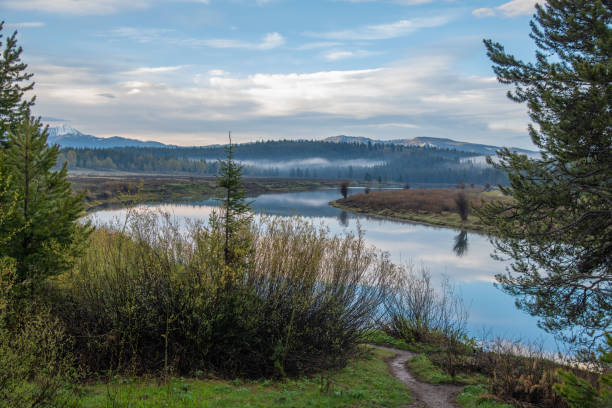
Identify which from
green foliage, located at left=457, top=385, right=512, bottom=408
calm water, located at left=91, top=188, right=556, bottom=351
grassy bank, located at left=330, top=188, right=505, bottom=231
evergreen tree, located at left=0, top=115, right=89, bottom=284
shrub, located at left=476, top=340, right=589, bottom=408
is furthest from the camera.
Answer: grassy bank, located at left=330, top=188, right=505, bottom=231

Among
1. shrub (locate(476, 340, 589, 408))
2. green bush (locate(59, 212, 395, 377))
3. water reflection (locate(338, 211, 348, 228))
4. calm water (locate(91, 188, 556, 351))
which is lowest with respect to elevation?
calm water (locate(91, 188, 556, 351))

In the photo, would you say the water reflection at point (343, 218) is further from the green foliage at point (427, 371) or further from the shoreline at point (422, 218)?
the green foliage at point (427, 371)

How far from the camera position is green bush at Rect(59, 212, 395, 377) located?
991 centimetres

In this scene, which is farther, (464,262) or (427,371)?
(464,262)

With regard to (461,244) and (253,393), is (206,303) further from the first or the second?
(461,244)

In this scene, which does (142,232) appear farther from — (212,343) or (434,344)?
(434,344)

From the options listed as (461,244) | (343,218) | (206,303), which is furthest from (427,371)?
(343,218)

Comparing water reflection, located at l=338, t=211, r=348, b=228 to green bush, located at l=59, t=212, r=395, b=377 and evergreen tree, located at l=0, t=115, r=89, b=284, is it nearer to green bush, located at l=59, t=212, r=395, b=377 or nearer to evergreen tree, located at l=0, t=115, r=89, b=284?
green bush, located at l=59, t=212, r=395, b=377

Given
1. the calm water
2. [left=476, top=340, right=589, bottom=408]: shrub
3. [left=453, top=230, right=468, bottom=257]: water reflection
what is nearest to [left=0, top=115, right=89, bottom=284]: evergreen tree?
the calm water

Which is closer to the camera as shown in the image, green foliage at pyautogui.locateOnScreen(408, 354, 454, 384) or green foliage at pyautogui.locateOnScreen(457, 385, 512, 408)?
green foliage at pyautogui.locateOnScreen(457, 385, 512, 408)

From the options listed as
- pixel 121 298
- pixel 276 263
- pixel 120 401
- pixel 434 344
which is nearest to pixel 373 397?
pixel 276 263

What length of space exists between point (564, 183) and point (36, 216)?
13871 mm

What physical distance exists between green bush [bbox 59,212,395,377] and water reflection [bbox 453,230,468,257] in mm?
35102

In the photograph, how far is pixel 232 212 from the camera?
11.2m
